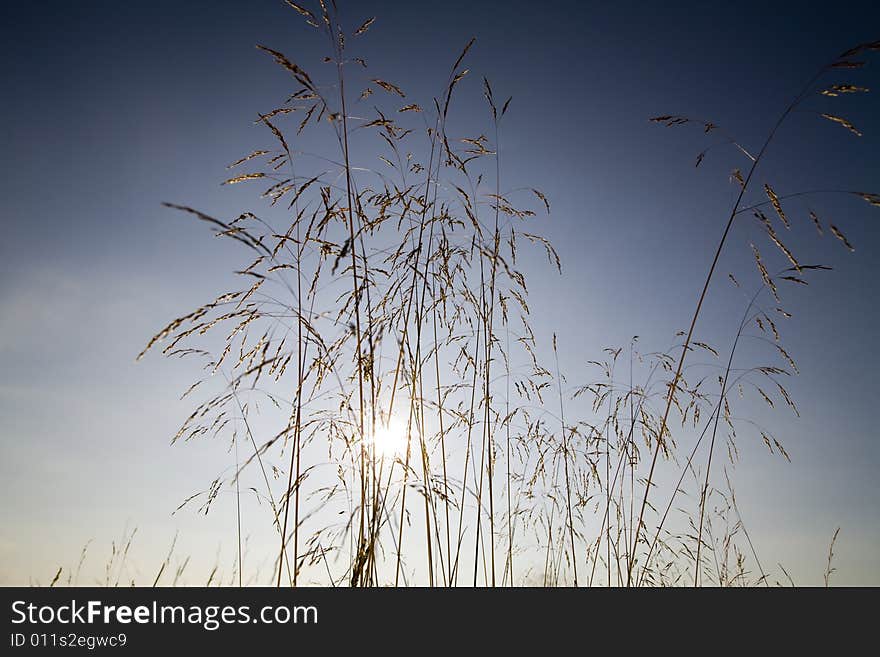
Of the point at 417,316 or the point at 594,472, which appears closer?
the point at 417,316

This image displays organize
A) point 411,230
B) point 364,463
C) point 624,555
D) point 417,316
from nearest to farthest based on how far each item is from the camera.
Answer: point 364,463, point 417,316, point 411,230, point 624,555

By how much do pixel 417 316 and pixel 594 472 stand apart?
1791mm

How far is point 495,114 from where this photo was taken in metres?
2.25

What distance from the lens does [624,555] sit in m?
2.97
